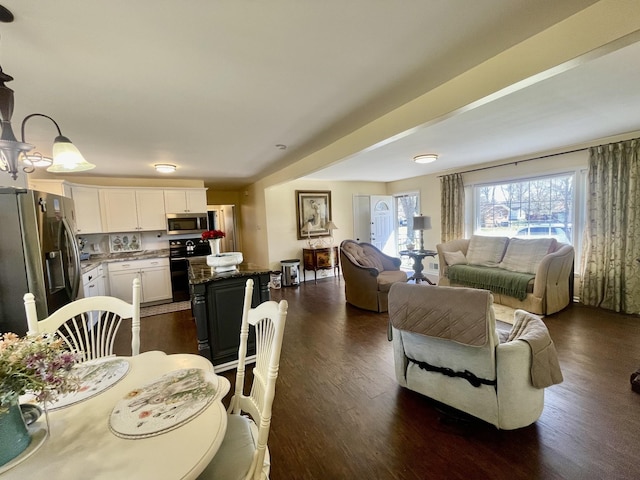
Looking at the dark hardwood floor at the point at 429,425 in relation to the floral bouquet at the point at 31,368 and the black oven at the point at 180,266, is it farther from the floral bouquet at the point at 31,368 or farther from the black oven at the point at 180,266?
the black oven at the point at 180,266

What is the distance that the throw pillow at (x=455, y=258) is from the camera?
504cm

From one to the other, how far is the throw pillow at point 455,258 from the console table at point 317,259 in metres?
2.49

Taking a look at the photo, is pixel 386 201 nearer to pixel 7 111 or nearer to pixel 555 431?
pixel 555 431

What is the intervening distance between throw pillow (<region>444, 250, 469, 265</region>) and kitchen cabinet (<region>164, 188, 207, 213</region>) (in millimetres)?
4817

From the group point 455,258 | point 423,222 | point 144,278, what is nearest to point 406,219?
point 423,222

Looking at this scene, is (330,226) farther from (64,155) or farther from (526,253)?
(64,155)

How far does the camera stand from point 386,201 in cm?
750

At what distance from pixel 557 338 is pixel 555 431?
1.71 m

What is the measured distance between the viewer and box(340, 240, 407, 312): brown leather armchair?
417cm

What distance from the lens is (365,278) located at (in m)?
4.25

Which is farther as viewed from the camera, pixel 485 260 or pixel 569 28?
pixel 485 260

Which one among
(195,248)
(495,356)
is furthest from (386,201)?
(495,356)

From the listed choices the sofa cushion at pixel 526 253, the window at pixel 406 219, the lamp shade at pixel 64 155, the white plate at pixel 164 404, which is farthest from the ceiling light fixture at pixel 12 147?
the window at pixel 406 219

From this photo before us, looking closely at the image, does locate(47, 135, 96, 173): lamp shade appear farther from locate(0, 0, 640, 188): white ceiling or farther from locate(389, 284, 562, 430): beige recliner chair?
locate(389, 284, 562, 430): beige recliner chair
